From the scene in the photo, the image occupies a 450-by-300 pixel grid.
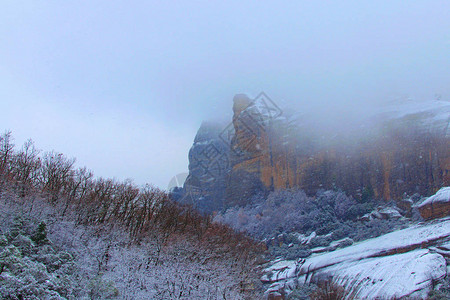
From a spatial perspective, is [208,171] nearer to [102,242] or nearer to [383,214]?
[383,214]

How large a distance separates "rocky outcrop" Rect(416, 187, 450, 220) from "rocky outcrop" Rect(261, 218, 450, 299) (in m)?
1.95

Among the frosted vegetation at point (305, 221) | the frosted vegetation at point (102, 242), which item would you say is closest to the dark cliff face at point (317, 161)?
the frosted vegetation at point (305, 221)

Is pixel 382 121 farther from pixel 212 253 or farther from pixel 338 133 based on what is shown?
pixel 212 253

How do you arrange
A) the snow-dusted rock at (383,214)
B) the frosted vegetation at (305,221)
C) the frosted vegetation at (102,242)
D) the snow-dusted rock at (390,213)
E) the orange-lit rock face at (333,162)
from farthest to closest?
the orange-lit rock face at (333,162)
the snow-dusted rock at (383,214)
the snow-dusted rock at (390,213)
the frosted vegetation at (305,221)
the frosted vegetation at (102,242)

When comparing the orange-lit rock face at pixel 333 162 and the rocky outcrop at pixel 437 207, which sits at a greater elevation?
the orange-lit rock face at pixel 333 162

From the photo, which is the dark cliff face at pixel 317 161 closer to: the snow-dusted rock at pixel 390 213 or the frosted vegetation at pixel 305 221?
the frosted vegetation at pixel 305 221

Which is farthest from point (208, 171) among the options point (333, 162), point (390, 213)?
point (390, 213)

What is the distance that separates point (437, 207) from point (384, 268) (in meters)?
14.5

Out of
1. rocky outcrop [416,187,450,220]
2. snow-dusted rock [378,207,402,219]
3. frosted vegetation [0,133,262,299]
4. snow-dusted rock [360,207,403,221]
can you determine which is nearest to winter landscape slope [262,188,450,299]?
rocky outcrop [416,187,450,220]

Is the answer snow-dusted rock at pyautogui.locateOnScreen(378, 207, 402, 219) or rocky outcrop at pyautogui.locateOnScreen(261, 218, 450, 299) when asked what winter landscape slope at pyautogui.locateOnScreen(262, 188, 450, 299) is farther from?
snow-dusted rock at pyautogui.locateOnScreen(378, 207, 402, 219)

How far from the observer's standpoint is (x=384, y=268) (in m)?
22.8

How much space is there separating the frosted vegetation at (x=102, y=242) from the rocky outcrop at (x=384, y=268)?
4185 mm

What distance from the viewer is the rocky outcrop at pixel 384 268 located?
808 inches

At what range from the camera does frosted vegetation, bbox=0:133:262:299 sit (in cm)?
1394
